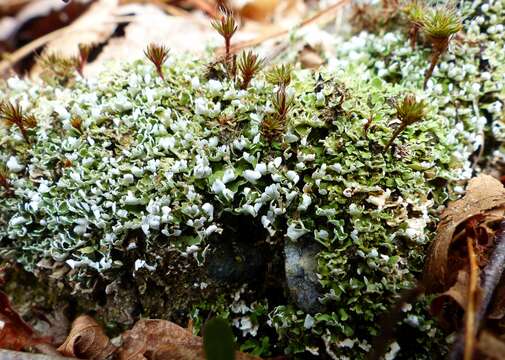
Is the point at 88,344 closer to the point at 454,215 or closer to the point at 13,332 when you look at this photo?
the point at 13,332

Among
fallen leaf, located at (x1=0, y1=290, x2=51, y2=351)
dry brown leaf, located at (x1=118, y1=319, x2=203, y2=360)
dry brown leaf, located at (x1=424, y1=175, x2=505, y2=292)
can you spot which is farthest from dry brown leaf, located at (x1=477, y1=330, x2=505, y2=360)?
fallen leaf, located at (x1=0, y1=290, x2=51, y2=351)

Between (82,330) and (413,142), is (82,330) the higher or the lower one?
the lower one

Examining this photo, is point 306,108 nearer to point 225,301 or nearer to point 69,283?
point 225,301

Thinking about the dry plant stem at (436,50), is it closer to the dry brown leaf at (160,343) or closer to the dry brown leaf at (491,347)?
the dry brown leaf at (491,347)

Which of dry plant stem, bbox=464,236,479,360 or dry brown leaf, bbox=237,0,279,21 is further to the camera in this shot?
dry brown leaf, bbox=237,0,279,21

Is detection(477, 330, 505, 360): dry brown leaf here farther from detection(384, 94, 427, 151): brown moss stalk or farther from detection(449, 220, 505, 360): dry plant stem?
detection(384, 94, 427, 151): brown moss stalk

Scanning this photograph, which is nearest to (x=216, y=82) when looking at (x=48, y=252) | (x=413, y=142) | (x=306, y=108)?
(x=306, y=108)

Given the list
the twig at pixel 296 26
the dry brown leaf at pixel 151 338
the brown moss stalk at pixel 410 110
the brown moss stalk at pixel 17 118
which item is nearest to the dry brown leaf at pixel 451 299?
the brown moss stalk at pixel 410 110
